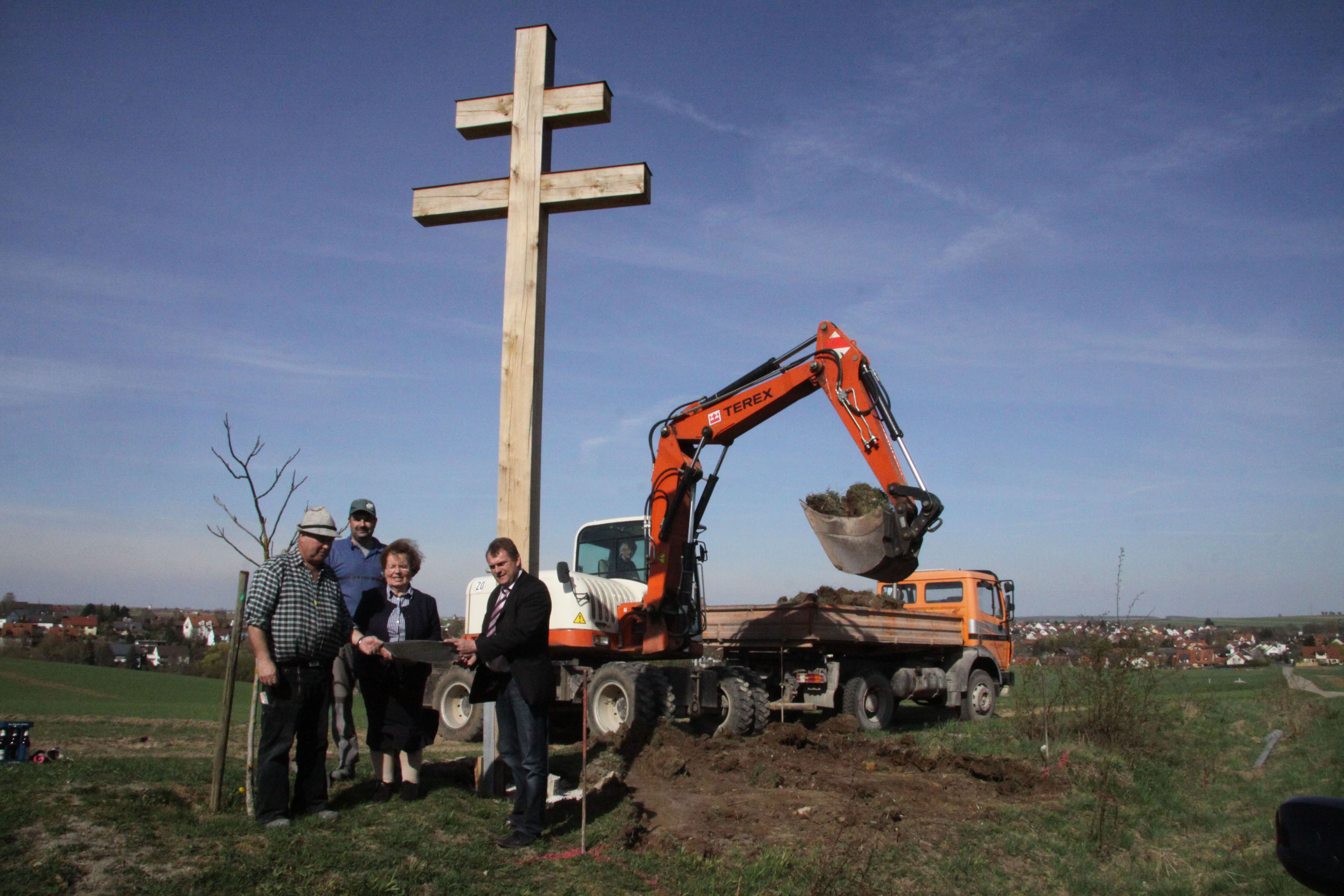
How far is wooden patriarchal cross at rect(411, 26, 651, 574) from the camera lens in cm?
643

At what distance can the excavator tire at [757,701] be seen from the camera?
1186 centimetres

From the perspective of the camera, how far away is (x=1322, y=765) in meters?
11.2

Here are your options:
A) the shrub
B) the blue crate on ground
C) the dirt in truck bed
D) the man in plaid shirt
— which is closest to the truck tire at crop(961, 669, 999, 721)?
the dirt in truck bed

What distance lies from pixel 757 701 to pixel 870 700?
3246 millimetres

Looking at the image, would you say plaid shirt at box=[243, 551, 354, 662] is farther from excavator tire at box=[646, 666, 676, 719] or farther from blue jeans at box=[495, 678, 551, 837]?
excavator tire at box=[646, 666, 676, 719]

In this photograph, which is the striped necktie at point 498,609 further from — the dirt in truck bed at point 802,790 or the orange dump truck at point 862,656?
the orange dump truck at point 862,656

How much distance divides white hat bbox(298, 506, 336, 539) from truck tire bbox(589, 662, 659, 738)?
5.84 m

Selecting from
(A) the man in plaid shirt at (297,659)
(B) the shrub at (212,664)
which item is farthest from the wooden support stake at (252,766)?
(B) the shrub at (212,664)

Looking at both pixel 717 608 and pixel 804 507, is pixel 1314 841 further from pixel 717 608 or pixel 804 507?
pixel 717 608

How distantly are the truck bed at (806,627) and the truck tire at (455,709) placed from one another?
338cm

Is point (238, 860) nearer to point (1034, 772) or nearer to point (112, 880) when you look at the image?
point (112, 880)

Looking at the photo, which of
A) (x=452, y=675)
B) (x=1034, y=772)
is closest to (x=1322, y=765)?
(x=1034, y=772)

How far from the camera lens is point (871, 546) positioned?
8961 millimetres

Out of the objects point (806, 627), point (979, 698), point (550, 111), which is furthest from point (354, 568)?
point (979, 698)
